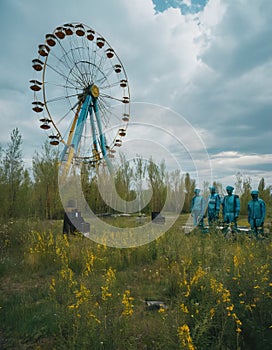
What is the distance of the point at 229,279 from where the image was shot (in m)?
3.05

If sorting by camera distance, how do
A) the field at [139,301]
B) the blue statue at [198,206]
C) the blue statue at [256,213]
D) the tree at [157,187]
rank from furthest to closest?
the tree at [157,187]
the blue statue at [198,206]
the blue statue at [256,213]
the field at [139,301]

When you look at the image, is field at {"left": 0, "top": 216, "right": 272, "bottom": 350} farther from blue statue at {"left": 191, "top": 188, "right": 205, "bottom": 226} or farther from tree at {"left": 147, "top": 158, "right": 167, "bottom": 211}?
tree at {"left": 147, "top": 158, "right": 167, "bottom": 211}

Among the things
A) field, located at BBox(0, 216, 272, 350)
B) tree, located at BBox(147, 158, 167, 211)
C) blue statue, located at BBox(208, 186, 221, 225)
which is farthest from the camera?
tree, located at BBox(147, 158, 167, 211)

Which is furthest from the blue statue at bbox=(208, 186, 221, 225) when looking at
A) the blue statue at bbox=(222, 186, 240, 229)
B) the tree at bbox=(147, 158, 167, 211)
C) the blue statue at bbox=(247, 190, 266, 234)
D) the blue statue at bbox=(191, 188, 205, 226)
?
the tree at bbox=(147, 158, 167, 211)

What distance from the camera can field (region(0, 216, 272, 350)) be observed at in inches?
93.6

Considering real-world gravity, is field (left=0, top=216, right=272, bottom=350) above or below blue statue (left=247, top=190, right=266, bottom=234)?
below

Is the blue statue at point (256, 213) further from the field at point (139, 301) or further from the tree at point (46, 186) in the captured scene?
the tree at point (46, 186)

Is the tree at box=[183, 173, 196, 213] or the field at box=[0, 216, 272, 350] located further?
the tree at box=[183, 173, 196, 213]

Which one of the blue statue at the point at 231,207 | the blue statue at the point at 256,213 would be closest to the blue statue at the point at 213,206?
the blue statue at the point at 231,207

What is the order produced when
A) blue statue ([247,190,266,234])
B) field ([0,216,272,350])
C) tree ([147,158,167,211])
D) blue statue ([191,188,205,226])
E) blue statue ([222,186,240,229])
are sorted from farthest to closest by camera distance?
tree ([147,158,167,211]) < blue statue ([191,188,205,226]) < blue statue ([222,186,240,229]) < blue statue ([247,190,266,234]) < field ([0,216,272,350])

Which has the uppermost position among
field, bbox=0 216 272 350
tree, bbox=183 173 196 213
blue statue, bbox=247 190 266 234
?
tree, bbox=183 173 196 213

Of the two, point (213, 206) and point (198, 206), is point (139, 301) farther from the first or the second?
point (198, 206)

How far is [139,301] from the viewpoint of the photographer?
3.62 metres

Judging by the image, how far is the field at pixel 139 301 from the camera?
7.80 ft
